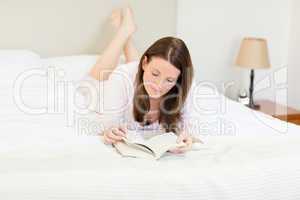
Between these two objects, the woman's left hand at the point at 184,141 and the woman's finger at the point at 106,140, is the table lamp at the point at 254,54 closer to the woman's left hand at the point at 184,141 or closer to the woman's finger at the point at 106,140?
the woman's left hand at the point at 184,141

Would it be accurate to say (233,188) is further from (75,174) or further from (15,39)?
(15,39)

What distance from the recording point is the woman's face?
1614 mm

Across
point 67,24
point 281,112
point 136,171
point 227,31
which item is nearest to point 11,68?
point 67,24

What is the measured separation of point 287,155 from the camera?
1456 millimetres

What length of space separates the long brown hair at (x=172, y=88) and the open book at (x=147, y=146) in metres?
0.22

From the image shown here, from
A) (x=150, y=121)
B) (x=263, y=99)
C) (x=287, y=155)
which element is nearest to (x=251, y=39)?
(x=263, y=99)

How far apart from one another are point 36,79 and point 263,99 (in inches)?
67.4

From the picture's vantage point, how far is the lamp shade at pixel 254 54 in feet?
9.16

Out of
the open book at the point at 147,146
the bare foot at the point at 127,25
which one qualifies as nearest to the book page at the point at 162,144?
the open book at the point at 147,146

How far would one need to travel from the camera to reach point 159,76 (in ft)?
5.34

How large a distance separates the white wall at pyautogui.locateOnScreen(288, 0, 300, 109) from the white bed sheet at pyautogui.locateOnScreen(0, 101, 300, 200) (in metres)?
1.63

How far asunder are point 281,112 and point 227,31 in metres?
0.63

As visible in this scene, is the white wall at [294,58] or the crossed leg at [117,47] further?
the white wall at [294,58]

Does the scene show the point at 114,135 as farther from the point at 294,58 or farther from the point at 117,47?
the point at 294,58
